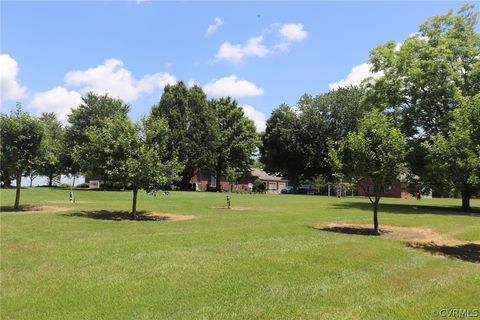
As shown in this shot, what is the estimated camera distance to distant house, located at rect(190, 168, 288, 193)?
241ft

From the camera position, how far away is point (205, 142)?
62188mm

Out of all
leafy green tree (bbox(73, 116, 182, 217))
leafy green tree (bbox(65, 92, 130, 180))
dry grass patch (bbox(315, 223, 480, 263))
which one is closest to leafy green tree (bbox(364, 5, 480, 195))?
dry grass patch (bbox(315, 223, 480, 263))

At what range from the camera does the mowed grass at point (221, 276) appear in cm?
774

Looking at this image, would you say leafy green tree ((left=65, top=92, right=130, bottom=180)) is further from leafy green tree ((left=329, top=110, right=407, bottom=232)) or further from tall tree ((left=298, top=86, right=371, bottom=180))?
leafy green tree ((left=329, top=110, right=407, bottom=232))

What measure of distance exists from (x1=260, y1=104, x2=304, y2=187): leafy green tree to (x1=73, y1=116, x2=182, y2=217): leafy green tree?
46710mm

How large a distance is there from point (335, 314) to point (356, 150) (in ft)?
38.0

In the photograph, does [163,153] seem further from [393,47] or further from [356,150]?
[393,47]

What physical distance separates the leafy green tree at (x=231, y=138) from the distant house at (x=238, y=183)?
295 cm

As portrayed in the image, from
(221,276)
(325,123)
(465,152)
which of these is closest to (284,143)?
(325,123)

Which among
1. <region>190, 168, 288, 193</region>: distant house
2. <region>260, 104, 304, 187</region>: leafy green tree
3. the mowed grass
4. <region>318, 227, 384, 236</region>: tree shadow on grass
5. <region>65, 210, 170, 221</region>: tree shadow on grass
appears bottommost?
the mowed grass

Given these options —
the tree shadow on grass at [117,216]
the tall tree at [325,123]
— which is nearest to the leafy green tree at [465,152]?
the tree shadow on grass at [117,216]

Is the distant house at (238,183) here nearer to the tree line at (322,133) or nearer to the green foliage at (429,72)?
the tree line at (322,133)

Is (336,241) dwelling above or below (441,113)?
below

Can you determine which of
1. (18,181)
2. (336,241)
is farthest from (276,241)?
(18,181)
